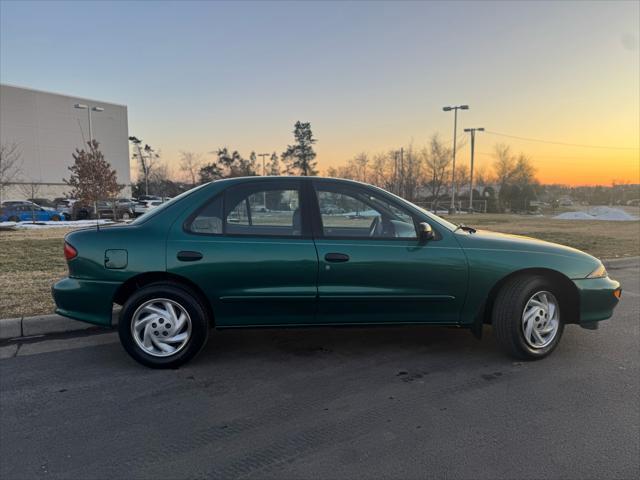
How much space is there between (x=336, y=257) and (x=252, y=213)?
0.83 m

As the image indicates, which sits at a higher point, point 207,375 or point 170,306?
point 170,306

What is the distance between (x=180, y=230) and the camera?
12.0 ft

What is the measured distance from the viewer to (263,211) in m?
3.85

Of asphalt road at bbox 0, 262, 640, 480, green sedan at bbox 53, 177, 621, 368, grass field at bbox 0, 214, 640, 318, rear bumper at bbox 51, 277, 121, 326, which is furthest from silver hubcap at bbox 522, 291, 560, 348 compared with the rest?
grass field at bbox 0, 214, 640, 318

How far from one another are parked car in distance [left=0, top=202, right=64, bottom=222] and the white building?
2476 centimetres

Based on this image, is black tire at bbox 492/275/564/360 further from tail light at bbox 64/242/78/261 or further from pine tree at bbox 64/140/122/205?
pine tree at bbox 64/140/122/205

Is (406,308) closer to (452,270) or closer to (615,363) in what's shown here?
(452,270)

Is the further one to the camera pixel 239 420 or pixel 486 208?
pixel 486 208

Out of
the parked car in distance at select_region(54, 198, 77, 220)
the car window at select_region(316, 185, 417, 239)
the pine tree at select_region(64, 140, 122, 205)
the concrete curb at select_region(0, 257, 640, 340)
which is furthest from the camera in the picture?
the parked car in distance at select_region(54, 198, 77, 220)

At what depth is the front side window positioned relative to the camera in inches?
147

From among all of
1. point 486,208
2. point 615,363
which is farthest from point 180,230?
point 486,208

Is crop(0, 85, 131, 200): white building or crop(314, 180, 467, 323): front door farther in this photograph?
crop(0, 85, 131, 200): white building

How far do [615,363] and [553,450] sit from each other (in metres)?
1.82

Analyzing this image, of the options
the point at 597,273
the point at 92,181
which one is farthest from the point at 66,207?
the point at 597,273
